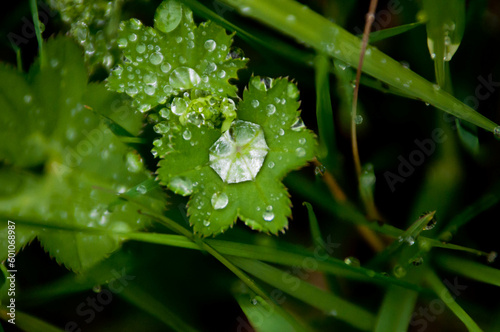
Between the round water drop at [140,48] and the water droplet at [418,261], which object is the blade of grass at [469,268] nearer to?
the water droplet at [418,261]

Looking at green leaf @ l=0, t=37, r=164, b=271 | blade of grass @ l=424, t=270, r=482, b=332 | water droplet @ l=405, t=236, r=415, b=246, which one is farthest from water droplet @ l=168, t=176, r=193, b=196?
blade of grass @ l=424, t=270, r=482, b=332

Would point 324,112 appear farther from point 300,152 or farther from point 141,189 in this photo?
point 141,189

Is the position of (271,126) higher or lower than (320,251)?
higher

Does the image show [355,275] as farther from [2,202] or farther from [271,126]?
[2,202]

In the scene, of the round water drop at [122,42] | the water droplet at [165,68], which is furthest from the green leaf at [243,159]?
the round water drop at [122,42]

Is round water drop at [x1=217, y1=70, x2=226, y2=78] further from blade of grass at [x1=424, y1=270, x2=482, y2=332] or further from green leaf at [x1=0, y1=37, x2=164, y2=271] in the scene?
blade of grass at [x1=424, y1=270, x2=482, y2=332]

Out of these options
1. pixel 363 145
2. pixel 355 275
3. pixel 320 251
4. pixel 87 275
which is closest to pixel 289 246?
pixel 320 251
